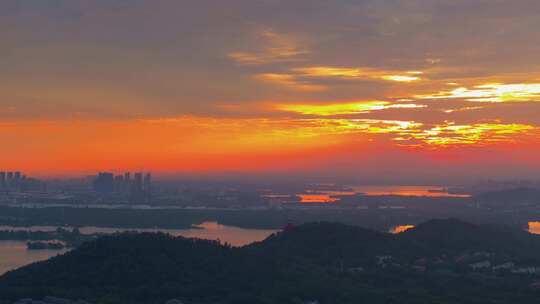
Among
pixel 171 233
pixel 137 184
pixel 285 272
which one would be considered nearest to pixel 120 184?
pixel 137 184

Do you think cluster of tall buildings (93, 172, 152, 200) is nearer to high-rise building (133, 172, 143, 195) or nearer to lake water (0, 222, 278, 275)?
high-rise building (133, 172, 143, 195)

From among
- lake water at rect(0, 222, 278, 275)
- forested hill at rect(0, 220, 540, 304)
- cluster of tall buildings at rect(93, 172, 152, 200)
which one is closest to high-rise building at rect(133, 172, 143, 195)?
cluster of tall buildings at rect(93, 172, 152, 200)

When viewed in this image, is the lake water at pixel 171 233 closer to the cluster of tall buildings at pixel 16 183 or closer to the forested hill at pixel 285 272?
the forested hill at pixel 285 272

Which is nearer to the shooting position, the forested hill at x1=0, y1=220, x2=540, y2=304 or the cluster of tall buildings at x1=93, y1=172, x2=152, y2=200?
the forested hill at x1=0, y1=220, x2=540, y2=304

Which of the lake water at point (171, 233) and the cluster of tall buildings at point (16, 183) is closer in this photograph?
the lake water at point (171, 233)

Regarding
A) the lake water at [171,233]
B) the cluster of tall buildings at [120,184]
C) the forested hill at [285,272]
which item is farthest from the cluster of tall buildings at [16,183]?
the forested hill at [285,272]
